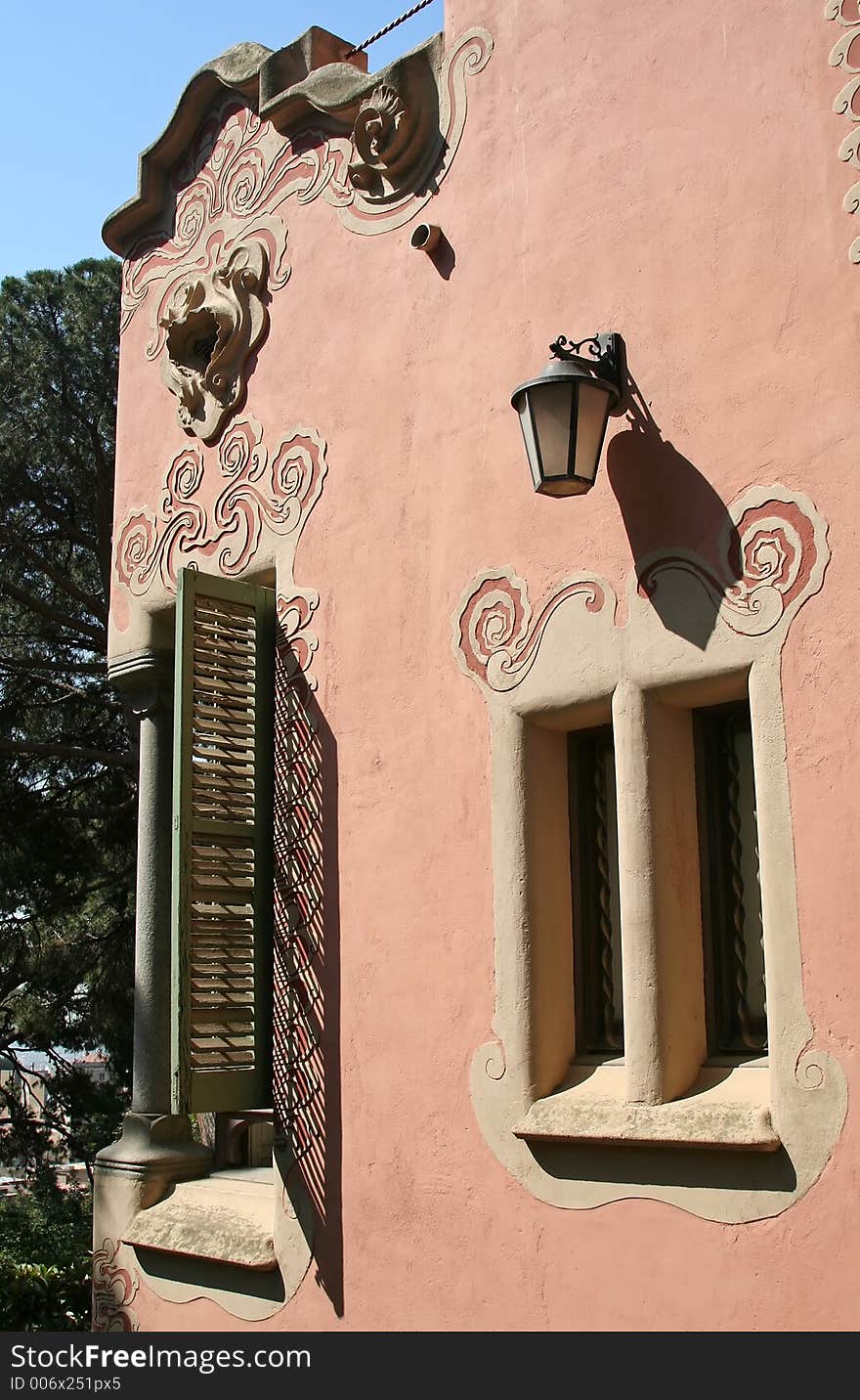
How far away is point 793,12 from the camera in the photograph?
4.89 meters

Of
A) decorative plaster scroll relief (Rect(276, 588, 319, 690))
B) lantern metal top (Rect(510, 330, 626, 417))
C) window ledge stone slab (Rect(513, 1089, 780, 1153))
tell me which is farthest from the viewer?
decorative plaster scroll relief (Rect(276, 588, 319, 690))

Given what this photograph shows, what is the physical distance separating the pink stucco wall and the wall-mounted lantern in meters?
0.21

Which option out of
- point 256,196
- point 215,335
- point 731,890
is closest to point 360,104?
point 256,196

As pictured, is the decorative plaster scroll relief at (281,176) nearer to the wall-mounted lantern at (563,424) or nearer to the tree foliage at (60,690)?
the wall-mounted lantern at (563,424)

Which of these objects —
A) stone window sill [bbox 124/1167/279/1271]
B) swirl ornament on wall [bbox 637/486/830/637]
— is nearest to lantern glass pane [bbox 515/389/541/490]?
swirl ornament on wall [bbox 637/486/830/637]

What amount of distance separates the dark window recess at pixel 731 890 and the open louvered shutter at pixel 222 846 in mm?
2191

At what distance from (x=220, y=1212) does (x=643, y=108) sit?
492cm

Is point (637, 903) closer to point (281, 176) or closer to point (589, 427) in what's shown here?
point (589, 427)

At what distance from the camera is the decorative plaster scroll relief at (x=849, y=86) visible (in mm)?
4617

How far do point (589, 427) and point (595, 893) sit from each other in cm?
167

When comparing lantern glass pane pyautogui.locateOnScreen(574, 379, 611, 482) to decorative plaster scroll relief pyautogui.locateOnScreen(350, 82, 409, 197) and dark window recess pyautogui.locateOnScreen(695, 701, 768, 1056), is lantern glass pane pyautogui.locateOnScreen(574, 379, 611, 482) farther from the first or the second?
decorative plaster scroll relief pyautogui.locateOnScreen(350, 82, 409, 197)

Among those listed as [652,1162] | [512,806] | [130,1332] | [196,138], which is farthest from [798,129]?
[130,1332]

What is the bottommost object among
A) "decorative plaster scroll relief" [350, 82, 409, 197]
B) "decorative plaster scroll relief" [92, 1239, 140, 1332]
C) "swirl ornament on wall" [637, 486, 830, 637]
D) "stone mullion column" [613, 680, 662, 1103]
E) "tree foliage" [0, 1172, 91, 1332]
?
"tree foliage" [0, 1172, 91, 1332]

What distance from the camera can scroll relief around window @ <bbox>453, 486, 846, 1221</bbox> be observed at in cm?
445
